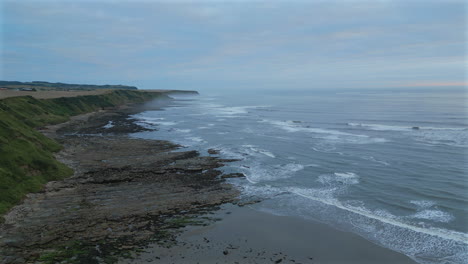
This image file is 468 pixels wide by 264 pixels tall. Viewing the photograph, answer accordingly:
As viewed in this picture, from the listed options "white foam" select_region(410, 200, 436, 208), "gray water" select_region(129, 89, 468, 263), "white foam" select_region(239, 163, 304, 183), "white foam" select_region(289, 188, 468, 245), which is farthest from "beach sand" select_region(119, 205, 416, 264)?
"white foam" select_region(239, 163, 304, 183)

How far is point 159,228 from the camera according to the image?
18359 mm

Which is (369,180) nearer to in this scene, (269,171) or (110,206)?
(269,171)

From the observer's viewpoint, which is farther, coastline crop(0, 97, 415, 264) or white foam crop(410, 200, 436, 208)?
white foam crop(410, 200, 436, 208)

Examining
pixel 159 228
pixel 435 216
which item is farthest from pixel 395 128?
pixel 159 228

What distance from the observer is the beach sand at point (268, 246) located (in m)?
15.8

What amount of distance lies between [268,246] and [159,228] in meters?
6.32

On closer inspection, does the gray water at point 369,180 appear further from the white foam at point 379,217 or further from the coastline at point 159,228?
the coastline at point 159,228

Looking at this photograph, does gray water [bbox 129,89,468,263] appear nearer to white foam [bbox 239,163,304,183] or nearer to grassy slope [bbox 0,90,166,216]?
white foam [bbox 239,163,304,183]

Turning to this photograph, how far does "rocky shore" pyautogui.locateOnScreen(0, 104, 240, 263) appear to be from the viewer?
1579 cm

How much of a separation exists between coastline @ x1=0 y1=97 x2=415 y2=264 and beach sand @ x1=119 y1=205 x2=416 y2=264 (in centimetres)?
5

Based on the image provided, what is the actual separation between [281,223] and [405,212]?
8751 mm

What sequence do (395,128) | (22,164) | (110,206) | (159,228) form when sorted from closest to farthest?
1. (159,228)
2. (110,206)
3. (22,164)
4. (395,128)

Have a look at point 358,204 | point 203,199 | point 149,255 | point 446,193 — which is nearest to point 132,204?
point 203,199

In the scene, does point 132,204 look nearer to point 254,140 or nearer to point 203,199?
point 203,199
